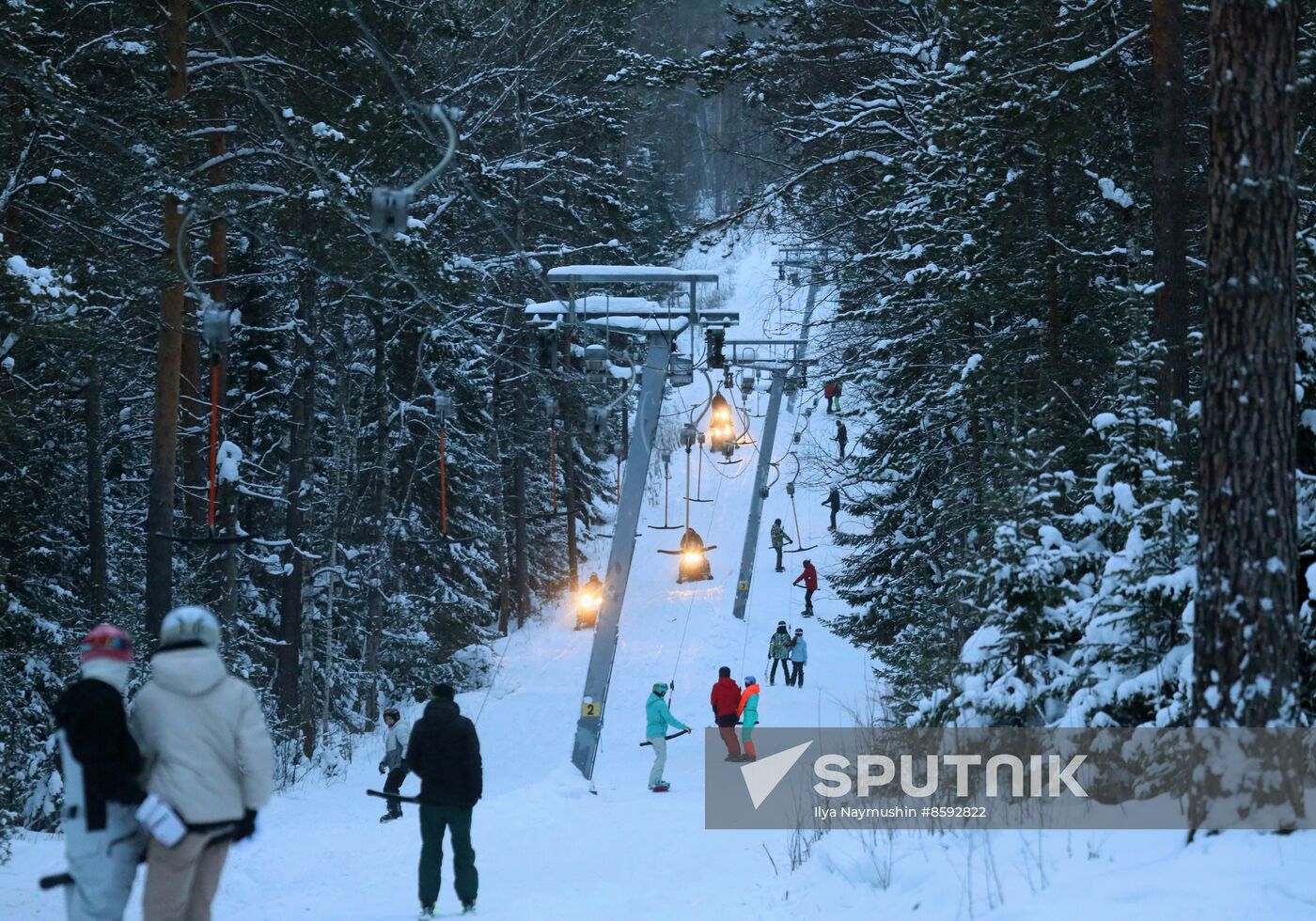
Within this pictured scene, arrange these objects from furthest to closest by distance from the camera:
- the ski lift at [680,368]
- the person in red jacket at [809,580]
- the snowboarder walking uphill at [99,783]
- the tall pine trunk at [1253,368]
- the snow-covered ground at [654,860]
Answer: the person in red jacket at [809,580] → the ski lift at [680,368] → the tall pine trunk at [1253,368] → the snow-covered ground at [654,860] → the snowboarder walking uphill at [99,783]

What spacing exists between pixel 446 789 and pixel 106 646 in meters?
3.75

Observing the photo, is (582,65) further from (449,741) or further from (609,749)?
(449,741)

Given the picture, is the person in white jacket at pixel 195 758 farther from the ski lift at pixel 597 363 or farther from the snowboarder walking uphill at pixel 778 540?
the snowboarder walking uphill at pixel 778 540

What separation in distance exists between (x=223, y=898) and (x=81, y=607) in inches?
496

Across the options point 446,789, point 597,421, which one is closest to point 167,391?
point 597,421

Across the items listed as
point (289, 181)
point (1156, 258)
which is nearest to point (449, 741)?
point (1156, 258)

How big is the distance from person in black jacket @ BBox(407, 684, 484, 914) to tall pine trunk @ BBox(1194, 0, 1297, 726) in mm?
4933

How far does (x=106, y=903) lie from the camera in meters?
5.58

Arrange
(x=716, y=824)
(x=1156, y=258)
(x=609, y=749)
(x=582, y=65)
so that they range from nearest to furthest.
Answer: (x=1156, y=258) → (x=716, y=824) → (x=609, y=749) → (x=582, y=65)

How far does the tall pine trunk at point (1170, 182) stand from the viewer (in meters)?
12.2

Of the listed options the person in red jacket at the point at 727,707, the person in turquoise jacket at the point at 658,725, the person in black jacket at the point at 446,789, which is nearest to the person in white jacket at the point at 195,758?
the person in black jacket at the point at 446,789

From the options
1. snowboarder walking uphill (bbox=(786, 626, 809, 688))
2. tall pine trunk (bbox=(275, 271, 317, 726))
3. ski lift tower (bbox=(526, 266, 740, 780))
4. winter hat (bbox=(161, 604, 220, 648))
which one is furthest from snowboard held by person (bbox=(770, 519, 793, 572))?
winter hat (bbox=(161, 604, 220, 648))

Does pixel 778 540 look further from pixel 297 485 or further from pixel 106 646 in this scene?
pixel 106 646

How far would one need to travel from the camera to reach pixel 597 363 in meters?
20.2
